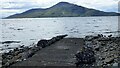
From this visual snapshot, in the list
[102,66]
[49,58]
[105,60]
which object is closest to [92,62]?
[102,66]

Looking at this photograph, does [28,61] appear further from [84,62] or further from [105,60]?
[105,60]

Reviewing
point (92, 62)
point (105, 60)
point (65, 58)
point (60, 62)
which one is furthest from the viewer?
point (105, 60)

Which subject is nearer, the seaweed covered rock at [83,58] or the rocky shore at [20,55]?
the seaweed covered rock at [83,58]

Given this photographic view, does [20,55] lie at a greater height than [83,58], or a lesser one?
lesser

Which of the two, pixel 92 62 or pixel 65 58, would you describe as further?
pixel 92 62

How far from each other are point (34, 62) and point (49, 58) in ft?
5.39

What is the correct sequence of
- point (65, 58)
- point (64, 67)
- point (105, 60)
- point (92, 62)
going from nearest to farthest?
point (64, 67)
point (65, 58)
point (92, 62)
point (105, 60)

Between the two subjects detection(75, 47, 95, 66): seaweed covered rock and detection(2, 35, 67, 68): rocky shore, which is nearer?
detection(75, 47, 95, 66): seaweed covered rock

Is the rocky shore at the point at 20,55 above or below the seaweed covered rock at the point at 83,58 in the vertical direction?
below

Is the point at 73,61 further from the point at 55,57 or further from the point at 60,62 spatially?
the point at 55,57

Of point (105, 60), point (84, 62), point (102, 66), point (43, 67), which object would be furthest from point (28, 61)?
point (105, 60)

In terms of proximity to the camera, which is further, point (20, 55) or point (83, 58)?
point (20, 55)

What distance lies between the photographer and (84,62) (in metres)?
18.5

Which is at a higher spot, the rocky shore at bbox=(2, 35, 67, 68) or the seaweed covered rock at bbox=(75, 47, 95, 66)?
the seaweed covered rock at bbox=(75, 47, 95, 66)
